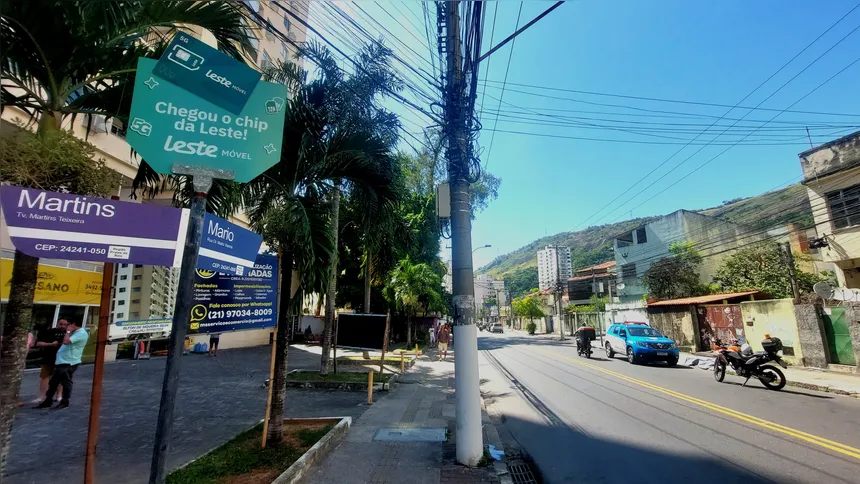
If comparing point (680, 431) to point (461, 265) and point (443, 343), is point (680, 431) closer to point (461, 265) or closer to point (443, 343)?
point (461, 265)

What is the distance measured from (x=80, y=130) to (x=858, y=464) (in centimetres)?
1816

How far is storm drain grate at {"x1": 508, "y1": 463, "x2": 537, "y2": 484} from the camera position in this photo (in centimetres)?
485

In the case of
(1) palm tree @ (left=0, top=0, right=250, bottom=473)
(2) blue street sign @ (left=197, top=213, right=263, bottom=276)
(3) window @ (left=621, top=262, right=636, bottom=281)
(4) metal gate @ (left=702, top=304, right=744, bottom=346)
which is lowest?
(4) metal gate @ (left=702, top=304, right=744, bottom=346)

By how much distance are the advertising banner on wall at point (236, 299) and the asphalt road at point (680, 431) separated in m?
4.19

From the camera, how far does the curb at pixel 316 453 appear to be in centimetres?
429

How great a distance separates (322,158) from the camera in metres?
6.01

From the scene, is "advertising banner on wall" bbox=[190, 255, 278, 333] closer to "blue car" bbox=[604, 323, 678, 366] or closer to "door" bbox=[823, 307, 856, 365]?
"blue car" bbox=[604, 323, 678, 366]

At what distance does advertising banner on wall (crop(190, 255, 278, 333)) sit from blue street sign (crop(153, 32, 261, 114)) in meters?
2.01

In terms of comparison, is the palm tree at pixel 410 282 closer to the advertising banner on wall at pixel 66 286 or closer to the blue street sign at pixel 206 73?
the advertising banner on wall at pixel 66 286

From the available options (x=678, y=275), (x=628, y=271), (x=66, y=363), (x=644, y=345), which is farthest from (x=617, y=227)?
(x=66, y=363)

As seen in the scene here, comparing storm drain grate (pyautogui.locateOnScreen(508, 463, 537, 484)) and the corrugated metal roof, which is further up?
the corrugated metal roof

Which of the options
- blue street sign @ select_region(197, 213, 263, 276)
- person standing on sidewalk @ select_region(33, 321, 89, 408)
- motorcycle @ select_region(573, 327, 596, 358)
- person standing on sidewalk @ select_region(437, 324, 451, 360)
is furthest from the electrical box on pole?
motorcycle @ select_region(573, 327, 596, 358)

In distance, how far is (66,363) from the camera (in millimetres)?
7441

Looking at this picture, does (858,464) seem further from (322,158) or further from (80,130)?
(80,130)
